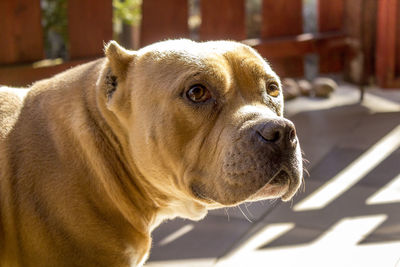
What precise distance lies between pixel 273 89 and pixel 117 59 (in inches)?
30.7

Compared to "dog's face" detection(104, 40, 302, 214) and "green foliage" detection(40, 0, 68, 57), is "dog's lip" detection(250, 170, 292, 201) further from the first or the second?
"green foliage" detection(40, 0, 68, 57)

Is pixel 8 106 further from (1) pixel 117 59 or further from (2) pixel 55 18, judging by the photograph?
(2) pixel 55 18

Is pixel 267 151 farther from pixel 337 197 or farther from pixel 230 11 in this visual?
pixel 230 11

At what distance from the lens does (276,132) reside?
298 centimetres

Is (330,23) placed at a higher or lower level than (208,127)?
lower

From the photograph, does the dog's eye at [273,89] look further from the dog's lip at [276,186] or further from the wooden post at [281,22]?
the wooden post at [281,22]

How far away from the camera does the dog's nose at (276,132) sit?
2.97m

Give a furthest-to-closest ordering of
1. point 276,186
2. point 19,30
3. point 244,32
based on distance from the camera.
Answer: point 244,32 → point 19,30 → point 276,186

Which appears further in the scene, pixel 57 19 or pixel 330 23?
pixel 330 23

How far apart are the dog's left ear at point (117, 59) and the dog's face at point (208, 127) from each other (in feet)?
0.07

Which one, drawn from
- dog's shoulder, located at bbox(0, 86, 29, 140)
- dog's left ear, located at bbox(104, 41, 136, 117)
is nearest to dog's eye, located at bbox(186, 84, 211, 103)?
dog's left ear, located at bbox(104, 41, 136, 117)

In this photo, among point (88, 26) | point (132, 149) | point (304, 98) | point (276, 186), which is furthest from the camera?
point (304, 98)

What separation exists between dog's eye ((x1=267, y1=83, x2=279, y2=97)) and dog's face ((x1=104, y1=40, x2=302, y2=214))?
37mm

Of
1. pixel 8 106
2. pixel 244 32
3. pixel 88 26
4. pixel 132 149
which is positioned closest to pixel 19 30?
pixel 88 26
